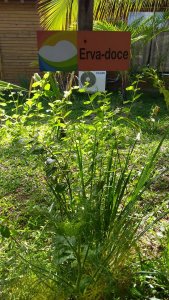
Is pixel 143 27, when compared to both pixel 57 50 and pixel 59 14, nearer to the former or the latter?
pixel 59 14

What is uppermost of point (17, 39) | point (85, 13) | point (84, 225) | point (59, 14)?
point (59, 14)

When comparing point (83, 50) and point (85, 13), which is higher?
point (85, 13)

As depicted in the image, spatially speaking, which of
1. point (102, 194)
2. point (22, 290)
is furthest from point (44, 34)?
point (22, 290)

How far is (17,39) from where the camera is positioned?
8.66 metres

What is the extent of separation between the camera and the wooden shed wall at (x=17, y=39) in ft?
27.3

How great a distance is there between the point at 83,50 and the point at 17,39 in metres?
7.50

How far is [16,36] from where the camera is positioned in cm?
862

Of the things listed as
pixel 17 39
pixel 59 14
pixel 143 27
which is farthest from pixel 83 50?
pixel 17 39

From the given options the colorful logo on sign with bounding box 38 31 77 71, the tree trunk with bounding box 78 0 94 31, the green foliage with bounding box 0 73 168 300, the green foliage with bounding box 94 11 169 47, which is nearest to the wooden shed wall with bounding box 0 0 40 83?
the green foliage with bounding box 94 11 169 47

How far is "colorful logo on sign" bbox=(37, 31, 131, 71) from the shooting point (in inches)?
72.9

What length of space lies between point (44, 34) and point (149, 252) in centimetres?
161

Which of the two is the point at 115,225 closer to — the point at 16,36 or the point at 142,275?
the point at 142,275

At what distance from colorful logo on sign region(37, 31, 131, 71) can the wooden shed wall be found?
23.6ft

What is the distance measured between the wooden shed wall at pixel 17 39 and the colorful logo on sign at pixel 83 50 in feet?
23.6
